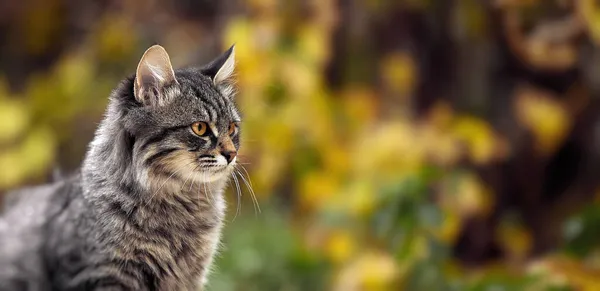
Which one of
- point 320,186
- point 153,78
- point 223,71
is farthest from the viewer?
point 320,186

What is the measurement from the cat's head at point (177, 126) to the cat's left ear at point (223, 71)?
1.1 inches

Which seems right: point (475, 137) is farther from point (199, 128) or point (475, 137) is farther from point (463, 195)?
point (199, 128)

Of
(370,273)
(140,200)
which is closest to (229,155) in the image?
(140,200)

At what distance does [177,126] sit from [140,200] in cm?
25

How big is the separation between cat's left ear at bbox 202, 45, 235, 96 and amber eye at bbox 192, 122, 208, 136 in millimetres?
184

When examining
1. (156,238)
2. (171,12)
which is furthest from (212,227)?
(171,12)

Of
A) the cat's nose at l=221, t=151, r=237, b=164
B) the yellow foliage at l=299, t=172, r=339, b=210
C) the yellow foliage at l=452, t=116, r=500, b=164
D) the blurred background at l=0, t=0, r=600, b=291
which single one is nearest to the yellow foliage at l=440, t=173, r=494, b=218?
the blurred background at l=0, t=0, r=600, b=291

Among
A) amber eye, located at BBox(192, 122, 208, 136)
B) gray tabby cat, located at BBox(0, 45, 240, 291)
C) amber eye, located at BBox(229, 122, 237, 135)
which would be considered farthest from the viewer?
amber eye, located at BBox(229, 122, 237, 135)

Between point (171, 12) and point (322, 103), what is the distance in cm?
193

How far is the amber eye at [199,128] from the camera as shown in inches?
107

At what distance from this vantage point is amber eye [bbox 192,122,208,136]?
8.95 ft

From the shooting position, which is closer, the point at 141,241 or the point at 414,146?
the point at 141,241

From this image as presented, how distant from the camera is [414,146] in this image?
4.56 m

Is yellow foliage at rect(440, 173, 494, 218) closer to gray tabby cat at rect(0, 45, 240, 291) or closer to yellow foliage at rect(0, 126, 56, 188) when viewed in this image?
gray tabby cat at rect(0, 45, 240, 291)
